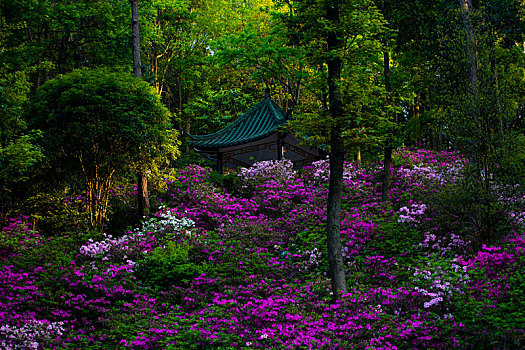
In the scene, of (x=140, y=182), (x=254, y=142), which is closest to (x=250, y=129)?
(x=254, y=142)

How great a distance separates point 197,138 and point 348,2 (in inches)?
518

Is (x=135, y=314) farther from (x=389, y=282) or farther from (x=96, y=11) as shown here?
(x=96, y=11)

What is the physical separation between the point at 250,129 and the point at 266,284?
462 inches

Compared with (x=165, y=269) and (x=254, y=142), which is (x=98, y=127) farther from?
(x=254, y=142)

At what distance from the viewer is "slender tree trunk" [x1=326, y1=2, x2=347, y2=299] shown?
931 cm

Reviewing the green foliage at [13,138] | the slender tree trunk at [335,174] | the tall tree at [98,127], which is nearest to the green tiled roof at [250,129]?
the tall tree at [98,127]

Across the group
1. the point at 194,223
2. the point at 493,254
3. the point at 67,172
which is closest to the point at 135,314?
the point at 194,223

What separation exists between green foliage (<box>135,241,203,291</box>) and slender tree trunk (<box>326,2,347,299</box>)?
334 cm

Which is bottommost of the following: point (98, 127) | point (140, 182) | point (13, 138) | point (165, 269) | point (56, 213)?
point (165, 269)

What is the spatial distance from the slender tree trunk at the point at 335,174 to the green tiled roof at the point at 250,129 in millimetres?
9606

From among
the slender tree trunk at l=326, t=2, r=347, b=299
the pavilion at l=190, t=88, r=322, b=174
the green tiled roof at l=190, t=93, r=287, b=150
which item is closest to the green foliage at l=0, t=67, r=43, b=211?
the slender tree trunk at l=326, t=2, r=347, b=299

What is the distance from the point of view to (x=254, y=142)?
67.5 ft

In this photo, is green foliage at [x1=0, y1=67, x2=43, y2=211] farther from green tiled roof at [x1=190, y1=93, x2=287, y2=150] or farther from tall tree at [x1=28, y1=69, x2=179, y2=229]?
green tiled roof at [x1=190, y1=93, x2=287, y2=150]

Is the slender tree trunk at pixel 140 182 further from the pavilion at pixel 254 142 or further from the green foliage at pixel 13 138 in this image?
the pavilion at pixel 254 142
